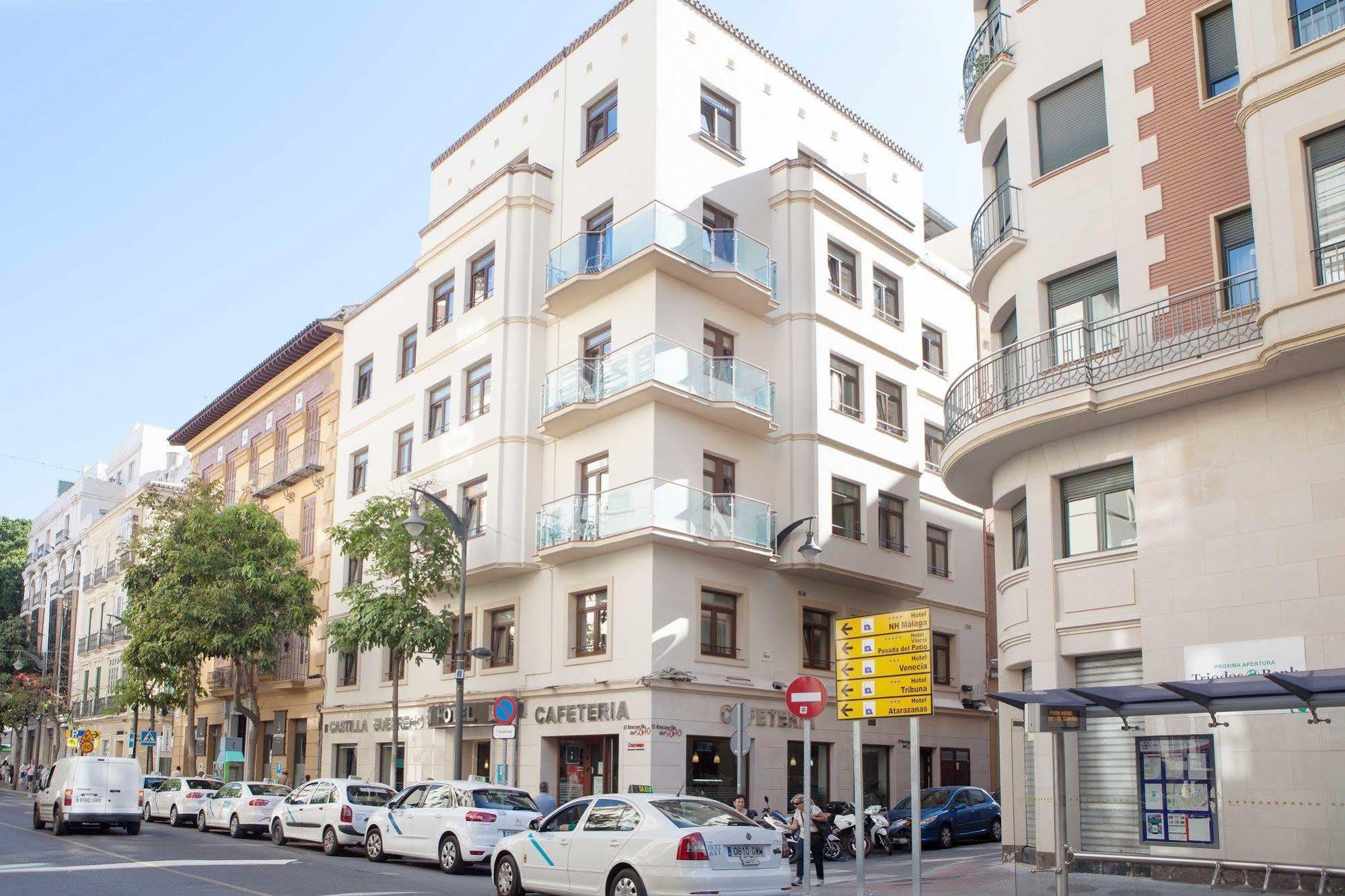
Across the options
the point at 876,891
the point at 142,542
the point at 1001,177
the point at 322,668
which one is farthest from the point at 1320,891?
the point at 142,542

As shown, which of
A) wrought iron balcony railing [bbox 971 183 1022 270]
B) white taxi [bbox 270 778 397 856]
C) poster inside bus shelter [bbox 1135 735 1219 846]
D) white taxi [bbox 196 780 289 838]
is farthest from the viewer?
white taxi [bbox 196 780 289 838]

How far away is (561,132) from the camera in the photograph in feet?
107

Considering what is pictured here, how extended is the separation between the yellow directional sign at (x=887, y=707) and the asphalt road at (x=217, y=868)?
5.14 metres

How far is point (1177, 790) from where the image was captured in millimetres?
17375

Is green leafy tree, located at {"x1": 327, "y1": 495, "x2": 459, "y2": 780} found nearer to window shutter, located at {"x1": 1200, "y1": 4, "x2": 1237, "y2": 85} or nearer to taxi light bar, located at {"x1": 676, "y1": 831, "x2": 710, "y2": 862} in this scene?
taxi light bar, located at {"x1": 676, "y1": 831, "x2": 710, "y2": 862}

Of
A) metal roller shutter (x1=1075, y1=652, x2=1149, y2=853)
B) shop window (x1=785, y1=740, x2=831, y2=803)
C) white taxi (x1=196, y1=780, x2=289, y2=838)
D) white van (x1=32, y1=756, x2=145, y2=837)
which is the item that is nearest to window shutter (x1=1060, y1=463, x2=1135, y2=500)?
metal roller shutter (x1=1075, y1=652, x2=1149, y2=853)

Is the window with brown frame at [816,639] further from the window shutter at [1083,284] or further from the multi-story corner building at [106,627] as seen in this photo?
the multi-story corner building at [106,627]

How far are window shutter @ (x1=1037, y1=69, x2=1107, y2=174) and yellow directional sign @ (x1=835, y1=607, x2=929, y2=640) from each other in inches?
411

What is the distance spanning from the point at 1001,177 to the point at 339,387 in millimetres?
25343

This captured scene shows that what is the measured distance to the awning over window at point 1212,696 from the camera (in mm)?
11641

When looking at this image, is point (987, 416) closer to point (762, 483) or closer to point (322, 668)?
point (762, 483)

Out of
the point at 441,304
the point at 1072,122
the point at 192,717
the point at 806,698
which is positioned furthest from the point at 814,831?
the point at 192,717

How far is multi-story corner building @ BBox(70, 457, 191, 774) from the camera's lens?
60.9 meters

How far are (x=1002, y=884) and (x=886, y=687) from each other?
6.24 meters
